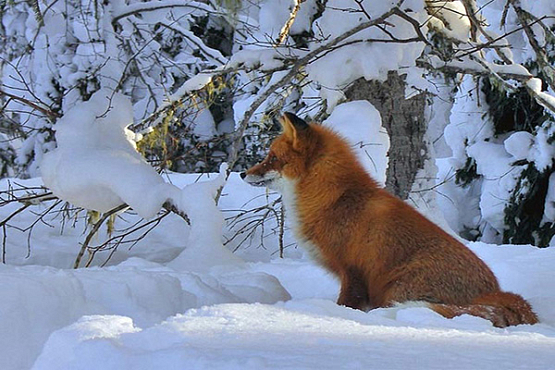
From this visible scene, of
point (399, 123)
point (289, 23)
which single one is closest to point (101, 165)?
point (289, 23)

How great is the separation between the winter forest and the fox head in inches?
18.3

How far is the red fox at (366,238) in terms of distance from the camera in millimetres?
3645

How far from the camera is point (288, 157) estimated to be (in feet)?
14.1

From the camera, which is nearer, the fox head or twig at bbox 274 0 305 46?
the fox head

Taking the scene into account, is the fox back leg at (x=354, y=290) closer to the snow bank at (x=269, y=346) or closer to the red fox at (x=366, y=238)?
the red fox at (x=366, y=238)

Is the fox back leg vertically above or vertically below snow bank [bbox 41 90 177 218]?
below

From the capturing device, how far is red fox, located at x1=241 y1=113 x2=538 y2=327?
364 cm

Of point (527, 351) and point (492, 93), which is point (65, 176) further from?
point (492, 93)

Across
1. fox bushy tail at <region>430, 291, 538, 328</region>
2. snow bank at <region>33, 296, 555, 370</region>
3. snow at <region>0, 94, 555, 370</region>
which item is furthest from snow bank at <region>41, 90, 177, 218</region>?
snow bank at <region>33, 296, 555, 370</region>

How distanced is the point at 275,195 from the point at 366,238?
454 cm

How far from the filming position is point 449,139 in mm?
9570

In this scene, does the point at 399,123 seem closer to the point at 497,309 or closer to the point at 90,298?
the point at 497,309

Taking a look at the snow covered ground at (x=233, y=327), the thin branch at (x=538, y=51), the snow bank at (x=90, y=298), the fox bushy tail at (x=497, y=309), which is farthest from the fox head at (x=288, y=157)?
the thin branch at (x=538, y=51)

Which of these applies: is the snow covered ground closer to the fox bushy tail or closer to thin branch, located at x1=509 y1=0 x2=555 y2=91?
the fox bushy tail
